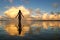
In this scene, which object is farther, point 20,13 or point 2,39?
point 20,13

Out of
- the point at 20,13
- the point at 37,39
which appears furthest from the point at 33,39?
the point at 20,13

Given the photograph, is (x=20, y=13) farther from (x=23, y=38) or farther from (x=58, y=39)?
(x=58, y=39)

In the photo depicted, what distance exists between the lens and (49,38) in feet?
140

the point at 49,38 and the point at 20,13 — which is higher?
the point at 20,13

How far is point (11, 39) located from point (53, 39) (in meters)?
8.48

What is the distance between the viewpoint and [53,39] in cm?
4134

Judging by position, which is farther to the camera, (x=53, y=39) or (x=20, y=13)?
(x=20, y=13)

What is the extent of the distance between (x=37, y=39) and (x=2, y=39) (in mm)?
6976

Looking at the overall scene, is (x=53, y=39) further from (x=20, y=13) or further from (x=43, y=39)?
(x=20, y=13)

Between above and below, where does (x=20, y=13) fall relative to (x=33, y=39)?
above

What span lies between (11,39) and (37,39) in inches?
205

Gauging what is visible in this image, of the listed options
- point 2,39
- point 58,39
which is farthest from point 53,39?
point 2,39

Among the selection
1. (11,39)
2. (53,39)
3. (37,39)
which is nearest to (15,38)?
(11,39)

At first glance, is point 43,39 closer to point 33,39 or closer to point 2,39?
point 33,39
